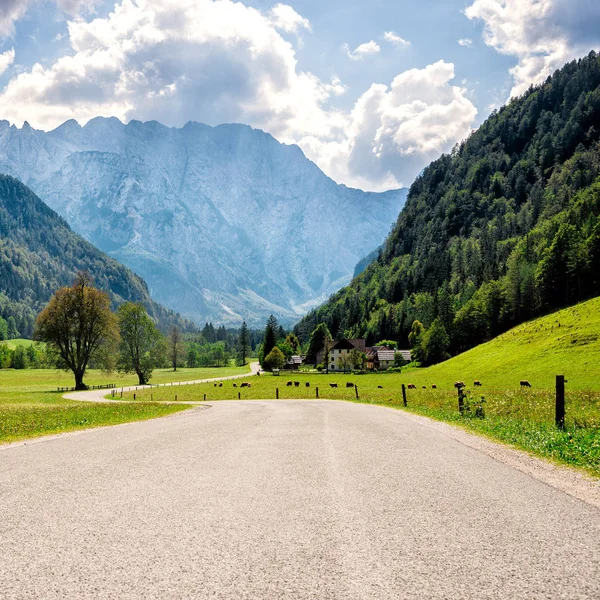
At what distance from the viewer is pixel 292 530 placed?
6.62m

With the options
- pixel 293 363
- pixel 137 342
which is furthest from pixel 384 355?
pixel 137 342

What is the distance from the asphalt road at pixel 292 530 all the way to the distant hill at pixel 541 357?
135 ft

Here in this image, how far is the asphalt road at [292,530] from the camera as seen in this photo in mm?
5035

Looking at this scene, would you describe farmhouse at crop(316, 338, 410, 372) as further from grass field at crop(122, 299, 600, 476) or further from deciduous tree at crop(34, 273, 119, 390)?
deciduous tree at crop(34, 273, 119, 390)

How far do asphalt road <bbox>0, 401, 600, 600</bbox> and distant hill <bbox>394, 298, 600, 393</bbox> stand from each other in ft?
135

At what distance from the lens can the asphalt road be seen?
504cm

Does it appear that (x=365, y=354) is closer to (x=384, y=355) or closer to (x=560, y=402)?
(x=384, y=355)

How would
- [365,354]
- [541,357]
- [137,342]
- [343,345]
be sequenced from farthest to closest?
[343,345]
[365,354]
[137,342]
[541,357]

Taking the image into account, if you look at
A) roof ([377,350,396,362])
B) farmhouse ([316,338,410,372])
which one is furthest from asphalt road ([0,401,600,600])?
roof ([377,350,396,362])

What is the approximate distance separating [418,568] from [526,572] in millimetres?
1219

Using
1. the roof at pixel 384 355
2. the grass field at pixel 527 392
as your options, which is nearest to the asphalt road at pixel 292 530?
the grass field at pixel 527 392

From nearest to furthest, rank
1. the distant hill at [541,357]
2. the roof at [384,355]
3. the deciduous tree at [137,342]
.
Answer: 1. the distant hill at [541,357]
2. the deciduous tree at [137,342]
3. the roof at [384,355]

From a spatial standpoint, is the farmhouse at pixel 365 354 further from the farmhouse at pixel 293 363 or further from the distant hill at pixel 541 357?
the distant hill at pixel 541 357

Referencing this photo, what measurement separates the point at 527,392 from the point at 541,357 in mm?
27737
